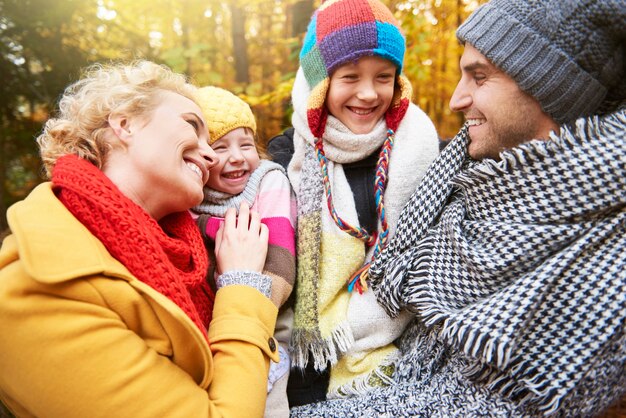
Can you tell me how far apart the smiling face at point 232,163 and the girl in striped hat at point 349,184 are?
257mm

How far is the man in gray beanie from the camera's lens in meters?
1.48

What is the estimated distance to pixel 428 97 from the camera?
632 centimetres

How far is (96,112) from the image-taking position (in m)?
1.74

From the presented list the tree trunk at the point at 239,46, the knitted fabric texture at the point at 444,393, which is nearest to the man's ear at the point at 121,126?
the knitted fabric texture at the point at 444,393

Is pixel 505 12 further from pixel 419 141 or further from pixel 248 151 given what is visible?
pixel 248 151

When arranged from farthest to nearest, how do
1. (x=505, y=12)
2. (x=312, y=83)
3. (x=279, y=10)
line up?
(x=279, y=10) < (x=312, y=83) < (x=505, y=12)

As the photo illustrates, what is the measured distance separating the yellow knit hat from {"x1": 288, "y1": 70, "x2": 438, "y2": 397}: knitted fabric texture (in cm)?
33

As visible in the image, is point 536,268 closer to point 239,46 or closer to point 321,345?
point 321,345

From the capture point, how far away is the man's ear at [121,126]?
66.8 inches

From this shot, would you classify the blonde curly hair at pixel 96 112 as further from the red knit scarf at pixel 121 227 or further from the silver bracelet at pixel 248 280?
the silver bracelet at pixel 248 280

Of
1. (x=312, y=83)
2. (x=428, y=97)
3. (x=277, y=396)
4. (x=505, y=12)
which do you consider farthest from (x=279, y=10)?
(x=277, y=396)

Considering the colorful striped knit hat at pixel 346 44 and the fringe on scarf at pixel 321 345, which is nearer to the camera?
the fringe on scarf at pixel 321 345

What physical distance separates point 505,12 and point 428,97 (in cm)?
476

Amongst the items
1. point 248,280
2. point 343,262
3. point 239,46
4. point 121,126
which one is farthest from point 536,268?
point 239,46
